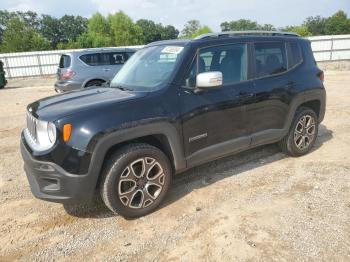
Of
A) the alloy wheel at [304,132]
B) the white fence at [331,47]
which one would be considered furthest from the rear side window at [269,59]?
the white fence at [331,47]

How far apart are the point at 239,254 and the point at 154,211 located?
1.12 meters

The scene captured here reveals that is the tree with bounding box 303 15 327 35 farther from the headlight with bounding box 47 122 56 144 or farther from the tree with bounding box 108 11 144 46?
the headlight with bounding box 47 122 56 144

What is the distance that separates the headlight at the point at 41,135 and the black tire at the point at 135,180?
0.59 metres

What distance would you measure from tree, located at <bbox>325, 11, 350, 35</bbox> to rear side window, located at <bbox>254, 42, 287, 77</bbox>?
87.1 m

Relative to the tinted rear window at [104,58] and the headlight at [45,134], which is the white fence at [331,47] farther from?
the headlight at [45,134]

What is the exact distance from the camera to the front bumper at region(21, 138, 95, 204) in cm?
306

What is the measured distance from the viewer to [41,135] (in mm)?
3236

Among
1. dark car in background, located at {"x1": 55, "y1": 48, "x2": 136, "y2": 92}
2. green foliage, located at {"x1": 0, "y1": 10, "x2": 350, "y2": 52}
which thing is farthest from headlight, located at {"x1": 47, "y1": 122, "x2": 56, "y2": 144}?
green foliage, located at {"x1": 0, "y1": 10, "x2": 350, "y2": 52}

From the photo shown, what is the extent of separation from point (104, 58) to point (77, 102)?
8.54m

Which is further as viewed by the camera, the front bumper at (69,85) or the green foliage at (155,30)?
the green foliage at (155,30)

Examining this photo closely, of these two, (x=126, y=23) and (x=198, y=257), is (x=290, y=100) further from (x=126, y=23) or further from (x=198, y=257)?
(x=126, y=23)

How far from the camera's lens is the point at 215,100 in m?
3.84

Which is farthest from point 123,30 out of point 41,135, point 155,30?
point 41,135

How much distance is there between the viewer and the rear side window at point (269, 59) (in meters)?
4.35
